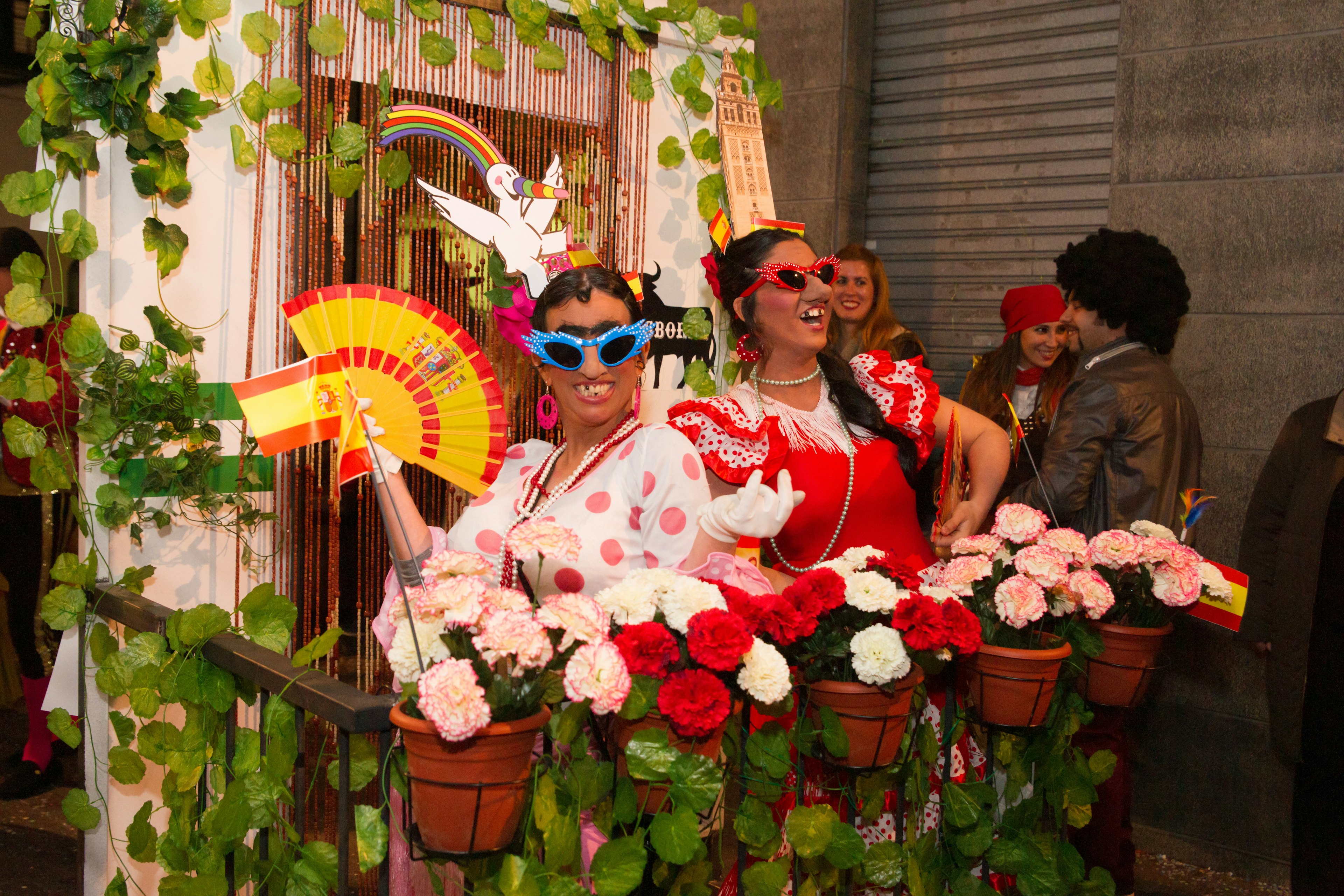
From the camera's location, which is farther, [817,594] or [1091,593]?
[1091,593]

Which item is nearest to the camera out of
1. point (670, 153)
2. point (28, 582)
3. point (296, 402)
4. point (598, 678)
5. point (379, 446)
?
point (598, 678)

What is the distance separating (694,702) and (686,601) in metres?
0.19

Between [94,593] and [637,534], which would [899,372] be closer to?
[637,534]

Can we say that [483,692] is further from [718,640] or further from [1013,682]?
[1013,682]

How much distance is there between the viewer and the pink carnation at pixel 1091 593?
226 centimetres

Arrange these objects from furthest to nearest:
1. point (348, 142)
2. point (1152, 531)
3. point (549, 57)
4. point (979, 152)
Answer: point (979, 152) → point (549, 57) → point (348, 142) → point (1152, 531)

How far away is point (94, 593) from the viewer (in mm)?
2480

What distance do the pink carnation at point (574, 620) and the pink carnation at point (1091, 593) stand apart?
1.07 meters

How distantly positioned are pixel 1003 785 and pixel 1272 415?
2000mm

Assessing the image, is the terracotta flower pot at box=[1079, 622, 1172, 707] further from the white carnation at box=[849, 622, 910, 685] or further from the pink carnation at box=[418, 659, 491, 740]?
the pink carnation at box=[418, 659, 491, 740]

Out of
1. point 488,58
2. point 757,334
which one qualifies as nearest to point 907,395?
point 757,334

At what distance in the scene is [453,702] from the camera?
149cm

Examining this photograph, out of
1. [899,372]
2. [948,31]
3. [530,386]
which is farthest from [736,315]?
[948,31]

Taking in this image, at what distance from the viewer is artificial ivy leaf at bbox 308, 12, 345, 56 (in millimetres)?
2695
